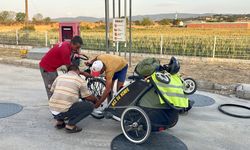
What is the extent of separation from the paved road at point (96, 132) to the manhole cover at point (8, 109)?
12 centimetres

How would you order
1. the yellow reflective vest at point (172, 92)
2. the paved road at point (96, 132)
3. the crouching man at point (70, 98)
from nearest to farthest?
1. the yellow reflective vest at point (172, 92)
2. the paved road at point (96, 132)
3. the crouching man at point (70, 98)

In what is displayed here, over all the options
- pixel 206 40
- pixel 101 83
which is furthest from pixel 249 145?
pixel 206 40

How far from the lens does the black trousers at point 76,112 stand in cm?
356

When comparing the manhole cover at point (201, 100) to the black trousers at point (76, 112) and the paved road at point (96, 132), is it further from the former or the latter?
the black trousers at point (76, 112)

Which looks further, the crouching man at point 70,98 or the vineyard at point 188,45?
the vineyard at point 188,45

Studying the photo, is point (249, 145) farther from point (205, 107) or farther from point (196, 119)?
point (205, 107)

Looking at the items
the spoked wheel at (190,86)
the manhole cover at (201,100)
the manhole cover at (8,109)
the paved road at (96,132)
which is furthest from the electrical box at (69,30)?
the manhole cover at (201,100)

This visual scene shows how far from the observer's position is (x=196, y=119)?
14.1ft

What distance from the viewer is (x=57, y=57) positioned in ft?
13.2

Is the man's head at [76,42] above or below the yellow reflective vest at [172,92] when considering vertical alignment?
above

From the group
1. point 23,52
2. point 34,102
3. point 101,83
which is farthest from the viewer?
point 23,52

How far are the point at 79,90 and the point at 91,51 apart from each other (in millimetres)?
Result: 9306

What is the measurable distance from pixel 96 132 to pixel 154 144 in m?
0.86

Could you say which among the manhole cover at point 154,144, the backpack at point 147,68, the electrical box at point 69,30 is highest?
the electrical box at point 69,30
